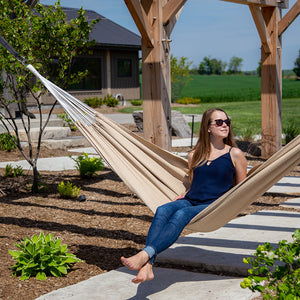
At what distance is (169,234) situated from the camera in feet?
8.98

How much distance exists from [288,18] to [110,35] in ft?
48.6

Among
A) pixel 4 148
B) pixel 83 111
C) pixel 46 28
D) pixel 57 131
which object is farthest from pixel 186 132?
pixel 83 111

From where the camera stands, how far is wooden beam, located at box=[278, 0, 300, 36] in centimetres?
716

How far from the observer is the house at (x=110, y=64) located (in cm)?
2041

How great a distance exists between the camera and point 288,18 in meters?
7.31

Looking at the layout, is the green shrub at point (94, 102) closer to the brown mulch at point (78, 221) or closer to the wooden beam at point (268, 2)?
the wooden beam at point (268, 2)

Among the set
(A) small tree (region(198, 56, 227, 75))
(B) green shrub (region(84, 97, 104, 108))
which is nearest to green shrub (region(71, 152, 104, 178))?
(B) green shrub (region(84, 97, 104, 108))

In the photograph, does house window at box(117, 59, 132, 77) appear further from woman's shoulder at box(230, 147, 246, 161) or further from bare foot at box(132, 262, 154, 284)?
bare foot at box(132, 262, 154, 284)

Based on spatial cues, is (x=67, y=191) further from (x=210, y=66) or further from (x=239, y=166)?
(x=210, y=66)

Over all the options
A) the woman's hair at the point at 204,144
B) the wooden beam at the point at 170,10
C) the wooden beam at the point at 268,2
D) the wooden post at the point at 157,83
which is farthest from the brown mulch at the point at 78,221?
the wooden beam at the point at 268,2

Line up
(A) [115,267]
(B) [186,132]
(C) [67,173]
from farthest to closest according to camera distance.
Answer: (B) [186,132]
(C) [67,173]
(A) [115,267]

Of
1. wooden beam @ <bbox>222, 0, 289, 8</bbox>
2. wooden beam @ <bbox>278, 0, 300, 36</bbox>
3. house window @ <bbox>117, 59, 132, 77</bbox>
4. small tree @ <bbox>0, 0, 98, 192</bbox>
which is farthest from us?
house window @ <bbox>117, 59, 132, 77</bbox>

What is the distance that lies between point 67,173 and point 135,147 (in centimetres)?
331

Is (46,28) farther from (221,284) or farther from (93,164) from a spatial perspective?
(221,284)
